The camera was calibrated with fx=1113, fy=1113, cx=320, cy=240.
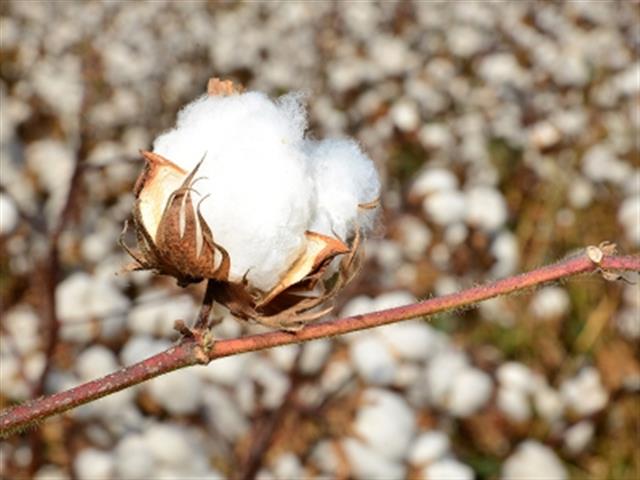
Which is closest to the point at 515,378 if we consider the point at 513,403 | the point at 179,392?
the point at 513,403

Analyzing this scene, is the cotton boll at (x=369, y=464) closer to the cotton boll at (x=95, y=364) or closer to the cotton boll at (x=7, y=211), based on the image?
the cotton boll at (x=95, y=364)

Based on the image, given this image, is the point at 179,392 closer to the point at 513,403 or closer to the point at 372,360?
the point at 372,360

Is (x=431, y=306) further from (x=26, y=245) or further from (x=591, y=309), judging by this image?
(x=591, y=309)

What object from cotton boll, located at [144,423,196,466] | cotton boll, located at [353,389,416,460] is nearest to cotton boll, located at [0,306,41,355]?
cotton boll, located at [144,423,196,466]

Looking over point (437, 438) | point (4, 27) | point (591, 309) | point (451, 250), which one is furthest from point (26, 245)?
point (4, 27)

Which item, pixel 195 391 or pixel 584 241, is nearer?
pixel 195 391

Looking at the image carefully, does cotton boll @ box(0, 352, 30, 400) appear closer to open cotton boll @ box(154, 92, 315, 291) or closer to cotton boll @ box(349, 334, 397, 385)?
cotton boll @ box(349, 334, 397, 385)
